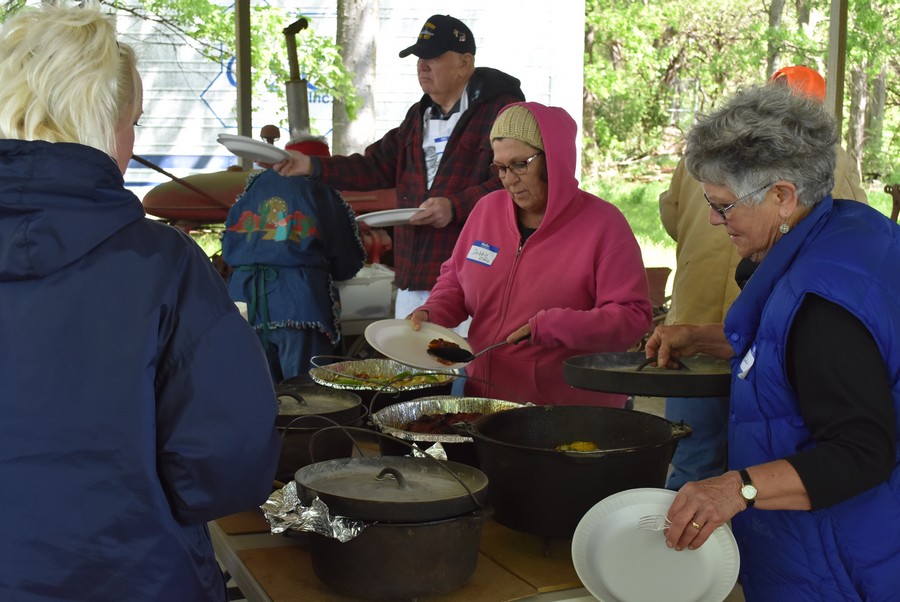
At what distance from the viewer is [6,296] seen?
126 centimetres

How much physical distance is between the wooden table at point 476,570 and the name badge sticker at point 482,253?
1.01 metres

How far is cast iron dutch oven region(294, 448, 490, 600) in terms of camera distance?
60.7 inches

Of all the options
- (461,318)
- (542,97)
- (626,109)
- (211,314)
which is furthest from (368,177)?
(626,109)

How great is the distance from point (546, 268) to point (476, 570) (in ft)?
3.83

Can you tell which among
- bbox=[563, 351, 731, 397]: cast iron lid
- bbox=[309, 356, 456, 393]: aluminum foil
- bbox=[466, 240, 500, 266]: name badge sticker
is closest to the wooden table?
bbox=[563, 351, 731, 397]: cast iron lid

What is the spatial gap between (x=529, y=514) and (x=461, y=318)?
50.1 inches

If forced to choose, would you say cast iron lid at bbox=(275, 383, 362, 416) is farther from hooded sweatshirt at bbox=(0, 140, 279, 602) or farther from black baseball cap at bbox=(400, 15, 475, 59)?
black baseball cap at bbox=(400, 15, 475, 59)

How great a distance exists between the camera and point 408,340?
8.97ft

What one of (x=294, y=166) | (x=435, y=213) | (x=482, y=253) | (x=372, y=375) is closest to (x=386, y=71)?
(x=294, y=166)

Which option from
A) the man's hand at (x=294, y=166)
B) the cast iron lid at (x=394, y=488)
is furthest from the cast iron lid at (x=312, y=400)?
the man's hand at (x=294, y=166)

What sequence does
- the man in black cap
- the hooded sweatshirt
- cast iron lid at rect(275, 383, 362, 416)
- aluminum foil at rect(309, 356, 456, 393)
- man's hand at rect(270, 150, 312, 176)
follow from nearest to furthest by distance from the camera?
the hooded sweatshirt < cast iron lid at rect(275, 383, 362, 416) < aluminum foil at rect(309, 356, 456, 393) < the man in black cap < man's hand at rect(270, 150, 312, 176)

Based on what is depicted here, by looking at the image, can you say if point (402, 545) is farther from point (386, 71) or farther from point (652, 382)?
point (386, 71)

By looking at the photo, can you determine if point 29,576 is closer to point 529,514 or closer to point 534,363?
point 529,514

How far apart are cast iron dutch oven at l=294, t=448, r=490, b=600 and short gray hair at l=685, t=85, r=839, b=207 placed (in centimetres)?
69
